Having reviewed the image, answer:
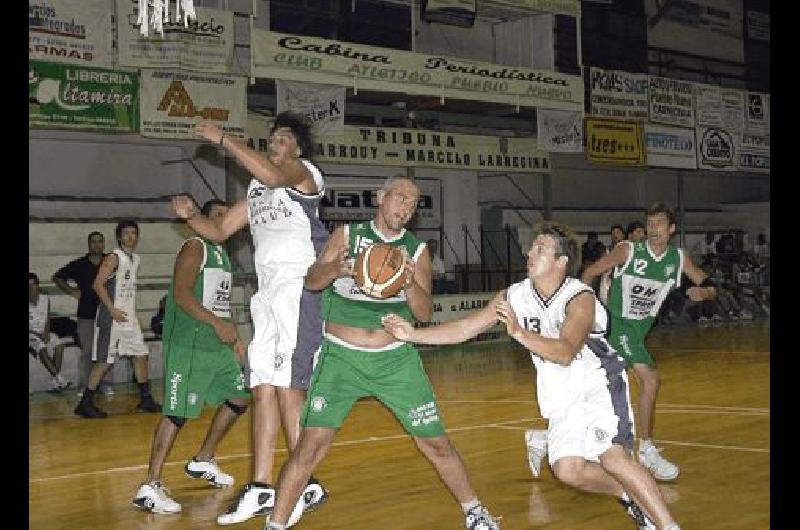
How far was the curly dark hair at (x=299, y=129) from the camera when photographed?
628 centimetres

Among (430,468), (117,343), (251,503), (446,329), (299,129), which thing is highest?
(299,129)

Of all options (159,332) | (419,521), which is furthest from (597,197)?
(419,521)

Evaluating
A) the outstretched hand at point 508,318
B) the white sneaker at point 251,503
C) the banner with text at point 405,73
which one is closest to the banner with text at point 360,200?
the banner with text at point 405,73

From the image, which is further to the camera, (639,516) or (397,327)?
(639,516)

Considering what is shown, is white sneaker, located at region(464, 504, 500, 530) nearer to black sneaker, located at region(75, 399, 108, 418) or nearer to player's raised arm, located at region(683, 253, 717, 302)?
player's raised arm, located at region(683, 253, 717, 302)

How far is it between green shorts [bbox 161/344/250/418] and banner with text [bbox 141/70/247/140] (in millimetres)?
9126

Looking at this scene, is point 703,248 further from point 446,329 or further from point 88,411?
point 446,329

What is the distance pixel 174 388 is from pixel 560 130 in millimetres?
15663

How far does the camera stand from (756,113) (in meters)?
26.5

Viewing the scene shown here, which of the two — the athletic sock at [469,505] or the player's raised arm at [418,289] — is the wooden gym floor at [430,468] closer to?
the athletic sock at [469,505]

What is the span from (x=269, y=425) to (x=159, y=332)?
31.8ft

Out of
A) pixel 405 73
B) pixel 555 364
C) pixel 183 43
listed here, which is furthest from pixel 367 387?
pixel 405 73

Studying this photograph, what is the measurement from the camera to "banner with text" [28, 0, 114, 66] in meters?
14.8
